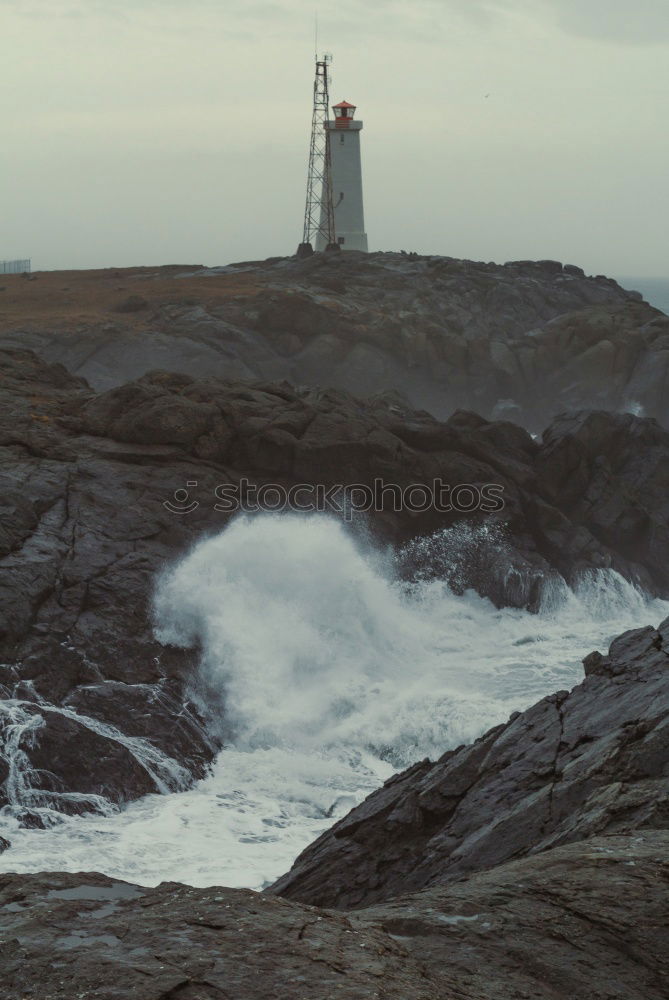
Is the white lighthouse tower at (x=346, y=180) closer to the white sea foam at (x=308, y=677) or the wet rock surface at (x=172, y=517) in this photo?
the wet rock surface at (x=172, y=517)

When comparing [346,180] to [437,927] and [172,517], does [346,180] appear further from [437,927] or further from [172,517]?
[437,927]

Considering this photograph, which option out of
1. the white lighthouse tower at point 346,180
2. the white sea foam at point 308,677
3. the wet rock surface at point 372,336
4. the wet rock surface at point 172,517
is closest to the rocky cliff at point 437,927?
the white sea foam at point 308,677

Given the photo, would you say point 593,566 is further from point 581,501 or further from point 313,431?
point 313,431

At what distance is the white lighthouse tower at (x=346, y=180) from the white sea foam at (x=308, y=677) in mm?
39522

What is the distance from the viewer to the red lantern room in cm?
6106

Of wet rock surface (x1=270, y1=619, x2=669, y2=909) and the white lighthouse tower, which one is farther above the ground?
the white lighthouse tower

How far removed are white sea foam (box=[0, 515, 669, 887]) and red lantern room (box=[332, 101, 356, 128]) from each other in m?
41.1

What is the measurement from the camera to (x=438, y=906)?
24.3ft

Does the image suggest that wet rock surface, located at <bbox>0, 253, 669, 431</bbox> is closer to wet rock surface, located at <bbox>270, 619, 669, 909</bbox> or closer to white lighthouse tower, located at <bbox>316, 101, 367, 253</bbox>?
white lighthouse tower, located at <bbox>316, 101, 367, 253</bbox>

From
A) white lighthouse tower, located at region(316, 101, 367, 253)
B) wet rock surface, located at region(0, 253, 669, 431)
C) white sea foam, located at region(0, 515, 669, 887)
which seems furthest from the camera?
white lighthouse tower, located at region(316, 101, 367, 253)

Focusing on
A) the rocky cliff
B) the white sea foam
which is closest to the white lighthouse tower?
the white sea foam

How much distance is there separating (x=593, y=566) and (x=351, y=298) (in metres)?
27.1

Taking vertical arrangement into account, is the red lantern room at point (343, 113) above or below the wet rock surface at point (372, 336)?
above

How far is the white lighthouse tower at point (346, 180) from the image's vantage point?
200ft
